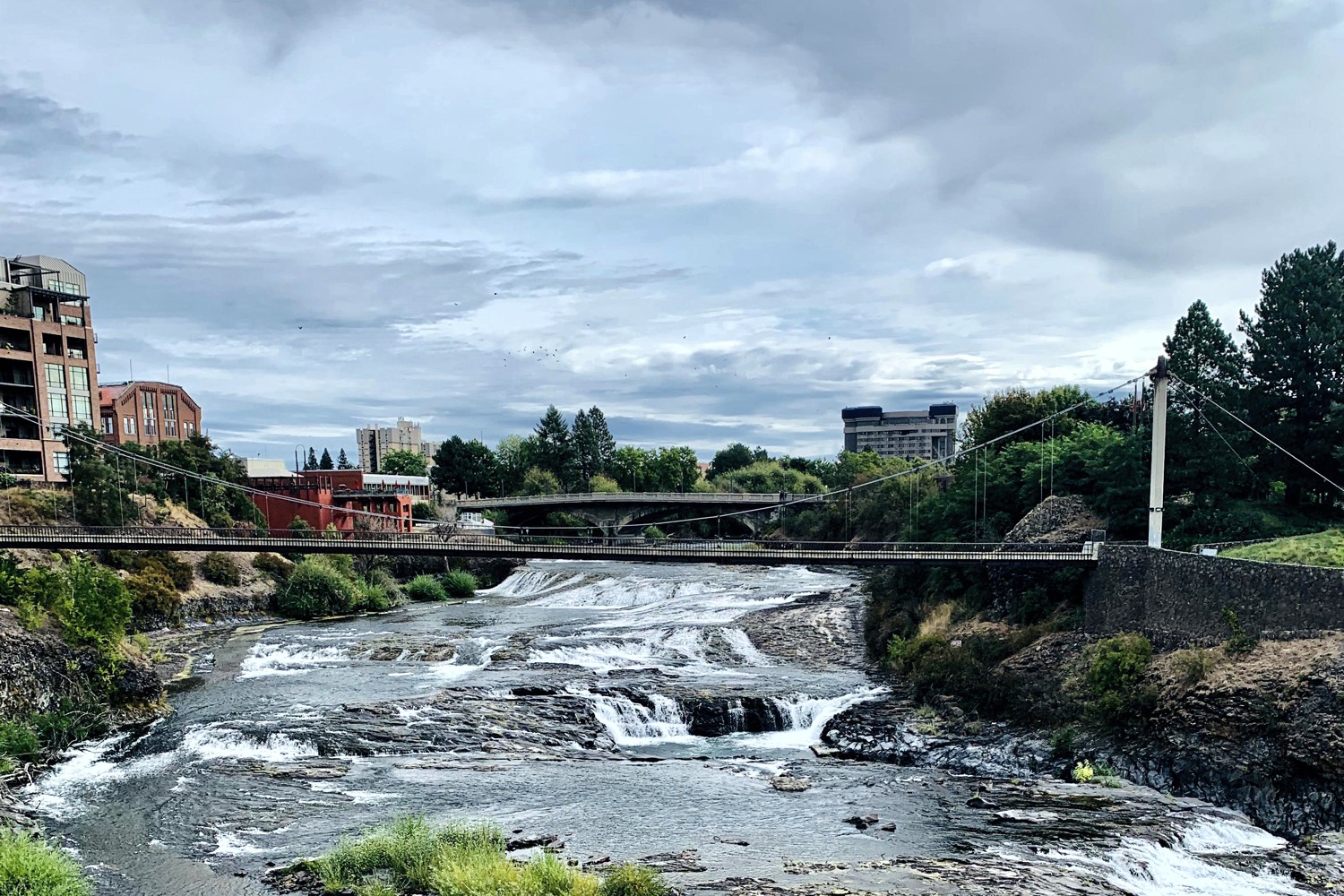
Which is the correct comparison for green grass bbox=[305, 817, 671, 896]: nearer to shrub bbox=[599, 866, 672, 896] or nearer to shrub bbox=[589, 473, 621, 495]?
shrub bbox=[599, 866, 672, 896]

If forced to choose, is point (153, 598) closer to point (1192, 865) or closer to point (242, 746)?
point (242, 746)

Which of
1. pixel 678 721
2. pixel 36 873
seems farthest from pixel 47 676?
pixel 678 721

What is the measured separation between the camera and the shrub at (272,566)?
6844cm

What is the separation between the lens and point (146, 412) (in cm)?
10456

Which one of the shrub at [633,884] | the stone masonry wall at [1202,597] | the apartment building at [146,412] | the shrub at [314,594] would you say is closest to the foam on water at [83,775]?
the shrub at [633,884]

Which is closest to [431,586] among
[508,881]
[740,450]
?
[508,881]

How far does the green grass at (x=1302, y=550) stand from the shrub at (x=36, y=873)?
121ft

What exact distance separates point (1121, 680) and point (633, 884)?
20794mm

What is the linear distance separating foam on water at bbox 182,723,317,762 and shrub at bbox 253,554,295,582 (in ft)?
120

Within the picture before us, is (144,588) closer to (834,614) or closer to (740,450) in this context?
(834,614)

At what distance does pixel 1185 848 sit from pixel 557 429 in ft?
402

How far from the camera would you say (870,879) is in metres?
21.0

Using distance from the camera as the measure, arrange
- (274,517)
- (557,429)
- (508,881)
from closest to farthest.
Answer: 1. (508,881)
2. (274,517)
3. (557,429)

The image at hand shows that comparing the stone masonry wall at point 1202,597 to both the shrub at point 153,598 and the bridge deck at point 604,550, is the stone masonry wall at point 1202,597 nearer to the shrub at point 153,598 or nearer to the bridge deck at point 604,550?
the bridge deck at point 604,550
